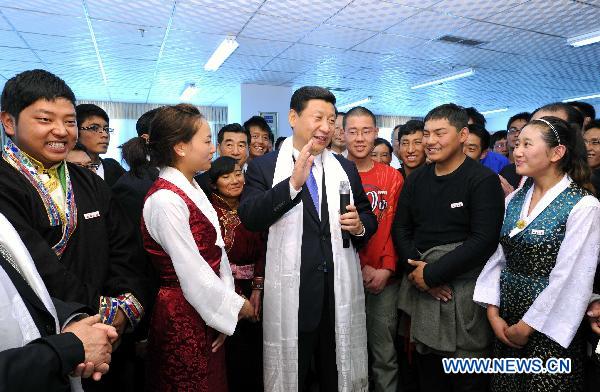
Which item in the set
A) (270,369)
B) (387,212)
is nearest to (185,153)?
(270,369)

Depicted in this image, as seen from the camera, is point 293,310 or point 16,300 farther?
point 293,310

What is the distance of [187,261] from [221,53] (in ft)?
16.3

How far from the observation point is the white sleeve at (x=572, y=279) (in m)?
1.58

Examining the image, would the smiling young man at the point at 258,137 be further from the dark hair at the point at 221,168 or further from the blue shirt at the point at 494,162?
the blue shirt at the point at 494,162

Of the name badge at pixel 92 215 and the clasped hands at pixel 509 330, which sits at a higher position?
the name badge at pixel 92 215

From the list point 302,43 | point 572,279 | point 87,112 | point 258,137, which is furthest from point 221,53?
point 572,279

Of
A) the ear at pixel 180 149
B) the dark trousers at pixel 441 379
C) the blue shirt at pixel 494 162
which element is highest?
the blue shirt at pixel 494 162

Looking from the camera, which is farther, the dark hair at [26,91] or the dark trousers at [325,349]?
the dark trousers at [325,349]

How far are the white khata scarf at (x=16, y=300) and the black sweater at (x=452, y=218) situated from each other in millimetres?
1589

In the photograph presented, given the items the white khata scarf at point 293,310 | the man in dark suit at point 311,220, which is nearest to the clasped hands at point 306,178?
the man in dark suit at point 311,220

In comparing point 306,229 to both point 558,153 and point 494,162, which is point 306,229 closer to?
point 558,153

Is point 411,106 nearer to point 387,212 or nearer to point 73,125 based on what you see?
Result: point 387,212

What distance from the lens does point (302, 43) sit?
559 centimetres

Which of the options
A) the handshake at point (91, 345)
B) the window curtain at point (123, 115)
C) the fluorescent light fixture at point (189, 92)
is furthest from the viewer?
the window curtain at point (123, 115)
